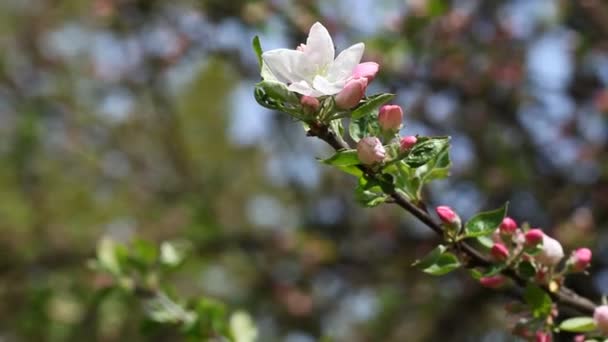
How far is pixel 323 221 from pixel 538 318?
11.3 ft

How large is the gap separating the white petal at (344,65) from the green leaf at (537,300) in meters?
0.44

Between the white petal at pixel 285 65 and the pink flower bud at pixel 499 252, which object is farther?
the pink flower bud at pixel 499 252

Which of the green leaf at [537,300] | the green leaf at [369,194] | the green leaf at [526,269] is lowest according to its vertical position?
the green leaf at [537,300]

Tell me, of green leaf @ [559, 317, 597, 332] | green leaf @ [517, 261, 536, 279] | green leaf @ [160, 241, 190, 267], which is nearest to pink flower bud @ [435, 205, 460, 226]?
green leaf @ [517, 261, 536, 279]

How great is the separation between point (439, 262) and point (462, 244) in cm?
4

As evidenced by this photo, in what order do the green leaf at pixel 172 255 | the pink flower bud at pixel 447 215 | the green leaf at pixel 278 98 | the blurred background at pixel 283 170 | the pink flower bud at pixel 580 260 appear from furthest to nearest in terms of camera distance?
the blurred background at pixel 283 170 < the green leaf at pixel 172 255 < the pink flower bud at pixel 580 260 < the pink flower bud at pixel 447 215 < the green leaf at pixel 278 98

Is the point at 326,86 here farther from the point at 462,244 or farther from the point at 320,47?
the point at 462,244

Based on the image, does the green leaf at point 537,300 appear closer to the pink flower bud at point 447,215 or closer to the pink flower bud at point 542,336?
the pink flower bud at point 542,336

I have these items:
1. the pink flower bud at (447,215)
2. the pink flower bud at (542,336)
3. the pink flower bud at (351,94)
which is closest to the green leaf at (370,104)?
the pink flower bud at (351,94)

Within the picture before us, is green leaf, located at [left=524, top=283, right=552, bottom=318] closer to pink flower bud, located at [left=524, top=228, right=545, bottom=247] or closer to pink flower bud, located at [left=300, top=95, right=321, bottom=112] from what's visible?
pink flower bud, located at [left=524, top=228, right=545, bottom=247]

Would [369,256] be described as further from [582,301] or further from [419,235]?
[582,301]

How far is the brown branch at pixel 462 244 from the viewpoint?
968mm

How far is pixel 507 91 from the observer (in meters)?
3.69

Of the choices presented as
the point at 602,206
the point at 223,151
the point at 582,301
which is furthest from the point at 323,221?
the point at 582,301
